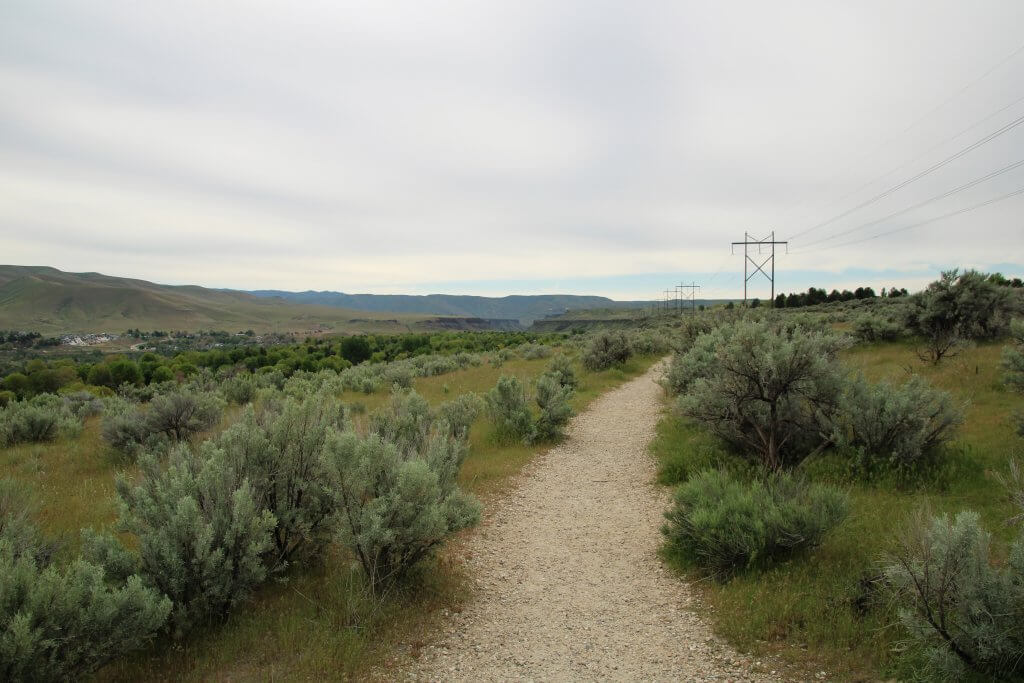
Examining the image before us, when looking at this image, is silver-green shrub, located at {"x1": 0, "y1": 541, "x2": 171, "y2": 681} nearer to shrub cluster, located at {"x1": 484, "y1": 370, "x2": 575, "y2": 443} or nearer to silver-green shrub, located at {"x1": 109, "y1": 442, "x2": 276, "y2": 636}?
silver-green shrub, located at {"x1": 109, "y1": 442, "x2": 276, "y2": 636}

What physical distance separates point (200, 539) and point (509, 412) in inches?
332

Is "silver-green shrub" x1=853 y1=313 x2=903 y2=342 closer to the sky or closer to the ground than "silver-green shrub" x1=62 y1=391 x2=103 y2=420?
closer to the sky

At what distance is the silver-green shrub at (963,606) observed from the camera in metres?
3.29

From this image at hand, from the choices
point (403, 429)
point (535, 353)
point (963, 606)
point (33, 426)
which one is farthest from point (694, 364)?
point (535, 353)

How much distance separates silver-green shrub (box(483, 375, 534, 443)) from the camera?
1188 cm

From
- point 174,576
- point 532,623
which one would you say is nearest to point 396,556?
point 532,623

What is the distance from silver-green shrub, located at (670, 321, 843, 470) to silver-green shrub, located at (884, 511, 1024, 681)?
12.8 feet

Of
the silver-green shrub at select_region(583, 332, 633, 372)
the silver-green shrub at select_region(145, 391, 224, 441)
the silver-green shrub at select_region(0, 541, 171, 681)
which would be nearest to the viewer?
the silver-green shrub at select_region(0, 541, 171, 681)

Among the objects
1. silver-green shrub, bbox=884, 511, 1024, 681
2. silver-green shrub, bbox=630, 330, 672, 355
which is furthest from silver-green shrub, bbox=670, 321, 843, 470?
silver-green shrub, bbox=630, 330, 672, 355

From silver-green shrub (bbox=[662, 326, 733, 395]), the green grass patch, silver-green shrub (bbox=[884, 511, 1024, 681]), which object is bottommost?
the green grass patch

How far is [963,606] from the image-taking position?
343 cm

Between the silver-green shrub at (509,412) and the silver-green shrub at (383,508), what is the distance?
21.1ft

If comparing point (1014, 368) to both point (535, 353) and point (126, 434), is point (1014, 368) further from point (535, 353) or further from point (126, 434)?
point (535, 353)

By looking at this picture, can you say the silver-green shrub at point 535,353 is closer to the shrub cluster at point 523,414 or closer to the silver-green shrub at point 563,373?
the silver-green shrub at point 563,373
